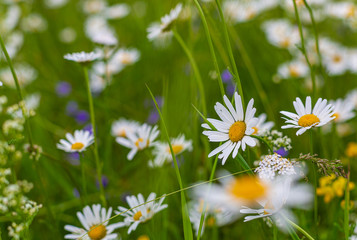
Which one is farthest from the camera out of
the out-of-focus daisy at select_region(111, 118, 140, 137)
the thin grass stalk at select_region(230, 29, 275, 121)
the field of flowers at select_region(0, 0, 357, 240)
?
the out-of-focus daisy at select_region(111, 118, 140, 137)

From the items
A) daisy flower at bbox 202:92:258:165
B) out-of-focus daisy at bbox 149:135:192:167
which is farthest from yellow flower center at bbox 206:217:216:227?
daisy flower at bbox 202:92:258:165

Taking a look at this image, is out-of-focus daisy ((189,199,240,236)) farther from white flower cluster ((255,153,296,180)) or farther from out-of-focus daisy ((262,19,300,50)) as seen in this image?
out-of-focus daisy ((262,19,300,50))

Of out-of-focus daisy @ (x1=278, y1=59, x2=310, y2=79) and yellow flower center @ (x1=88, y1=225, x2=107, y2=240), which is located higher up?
out-of-focus daisy @ (x1=278, y1=59, x2=310, y2=79)

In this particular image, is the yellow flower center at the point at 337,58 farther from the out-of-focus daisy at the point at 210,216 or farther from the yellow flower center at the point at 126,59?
the out-of-focus daisy at the point at 210,216

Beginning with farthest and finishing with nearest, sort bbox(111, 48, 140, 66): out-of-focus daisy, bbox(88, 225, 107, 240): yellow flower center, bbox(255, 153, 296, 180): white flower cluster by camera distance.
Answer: bbox(111, 48, 140, 66): out-of-focus daisy → bbox(88, 225, 107, 240): yellow flower center → bbox(255, 153, 296, 180): white flower cluster

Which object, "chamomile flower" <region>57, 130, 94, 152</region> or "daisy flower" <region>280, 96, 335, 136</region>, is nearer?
"daisy flower" <region>280, 96, 335, 136</region>

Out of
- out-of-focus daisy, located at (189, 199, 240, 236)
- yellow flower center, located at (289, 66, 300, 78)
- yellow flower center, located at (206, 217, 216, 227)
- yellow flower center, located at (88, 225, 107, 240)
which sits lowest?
yellow flower center, located at (206, 217, 216, 227)

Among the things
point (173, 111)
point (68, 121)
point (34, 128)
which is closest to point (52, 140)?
point (34, 128)

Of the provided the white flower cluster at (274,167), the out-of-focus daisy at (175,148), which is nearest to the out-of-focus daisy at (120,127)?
the out-of-focus daisy at (175,148)
